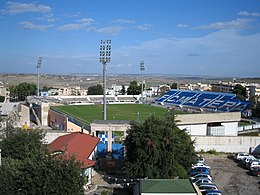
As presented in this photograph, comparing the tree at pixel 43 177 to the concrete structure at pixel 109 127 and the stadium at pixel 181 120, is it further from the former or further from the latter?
the stadium at pixel 181 120

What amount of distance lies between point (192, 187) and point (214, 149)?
12.1 metres

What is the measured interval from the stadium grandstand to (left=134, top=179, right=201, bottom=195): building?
36.4 metres

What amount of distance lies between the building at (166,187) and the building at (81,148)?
3538 mm

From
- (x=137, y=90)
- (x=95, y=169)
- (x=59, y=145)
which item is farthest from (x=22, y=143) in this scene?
(x=137, y=90)

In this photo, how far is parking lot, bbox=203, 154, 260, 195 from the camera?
53.9 ft

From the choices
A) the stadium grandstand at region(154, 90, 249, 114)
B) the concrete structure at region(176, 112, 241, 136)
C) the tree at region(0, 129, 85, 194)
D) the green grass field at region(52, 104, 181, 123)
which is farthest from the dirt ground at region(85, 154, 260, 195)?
the stadium grandstand at region(154, 90, 249, 114)

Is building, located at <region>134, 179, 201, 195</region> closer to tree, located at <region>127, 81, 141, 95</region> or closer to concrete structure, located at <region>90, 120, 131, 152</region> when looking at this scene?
concrete structure, located at <region>90, 120, 131, 152</region>

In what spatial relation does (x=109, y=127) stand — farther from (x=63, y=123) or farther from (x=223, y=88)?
(x=223, y=88)

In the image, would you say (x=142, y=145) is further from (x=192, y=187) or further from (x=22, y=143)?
(x=22, y=143)

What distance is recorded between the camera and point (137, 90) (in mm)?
77188

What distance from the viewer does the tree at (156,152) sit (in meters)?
15.4

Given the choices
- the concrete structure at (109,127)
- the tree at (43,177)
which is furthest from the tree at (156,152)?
the tree at (43,177)

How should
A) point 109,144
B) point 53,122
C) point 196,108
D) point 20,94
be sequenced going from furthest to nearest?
point 20,94 → point 196,108 → point 53,122 → point 109,144

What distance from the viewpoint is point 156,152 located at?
15375mm
